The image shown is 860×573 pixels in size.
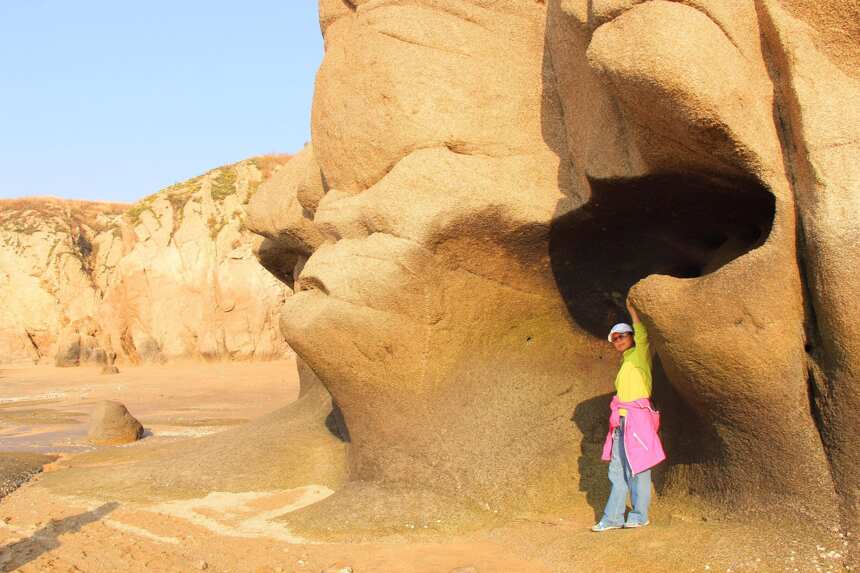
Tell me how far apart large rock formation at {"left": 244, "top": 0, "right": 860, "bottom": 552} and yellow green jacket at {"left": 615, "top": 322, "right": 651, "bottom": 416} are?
245 millimetres

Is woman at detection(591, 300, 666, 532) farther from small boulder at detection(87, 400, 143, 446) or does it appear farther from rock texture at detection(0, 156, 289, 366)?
rock texture at detection(0, 156, 289, 366)

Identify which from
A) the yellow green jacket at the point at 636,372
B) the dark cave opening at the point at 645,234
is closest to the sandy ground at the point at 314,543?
the yellow green jacket at the point at 636,372

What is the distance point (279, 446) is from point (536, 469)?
107 inches

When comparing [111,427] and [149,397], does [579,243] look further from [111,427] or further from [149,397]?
[149,397]

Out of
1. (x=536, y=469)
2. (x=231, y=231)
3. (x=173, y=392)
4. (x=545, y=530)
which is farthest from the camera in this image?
(x=231, y=231)

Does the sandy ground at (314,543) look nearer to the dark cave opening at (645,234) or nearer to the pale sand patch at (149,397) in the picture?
the dark cave opening at (645,234)

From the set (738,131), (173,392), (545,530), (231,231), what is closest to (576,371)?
(545,530)

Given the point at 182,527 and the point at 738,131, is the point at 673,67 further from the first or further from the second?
the point at 182,527

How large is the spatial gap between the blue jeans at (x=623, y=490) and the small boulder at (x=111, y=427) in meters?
8.39

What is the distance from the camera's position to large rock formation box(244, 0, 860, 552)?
12.6 ft

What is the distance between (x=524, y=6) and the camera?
5703mm

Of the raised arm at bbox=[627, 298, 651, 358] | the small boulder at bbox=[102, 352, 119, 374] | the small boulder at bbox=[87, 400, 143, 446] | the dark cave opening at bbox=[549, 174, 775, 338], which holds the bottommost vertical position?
the small boulder at bbox=[102, 352, 119, 374]

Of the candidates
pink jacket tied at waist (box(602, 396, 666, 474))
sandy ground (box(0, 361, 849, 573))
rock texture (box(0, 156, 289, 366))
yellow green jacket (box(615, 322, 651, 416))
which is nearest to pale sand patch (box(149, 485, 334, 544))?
sandy ground (box(0, 361, 849, 573))

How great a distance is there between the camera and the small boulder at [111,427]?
10906 mm
